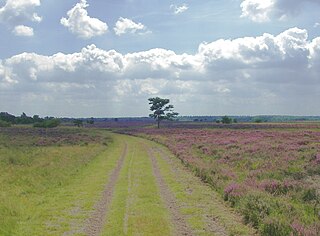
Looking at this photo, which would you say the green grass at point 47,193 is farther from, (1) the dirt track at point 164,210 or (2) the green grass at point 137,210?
(2) the green grass at point 137,210

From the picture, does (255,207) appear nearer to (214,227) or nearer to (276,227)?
(214,227)

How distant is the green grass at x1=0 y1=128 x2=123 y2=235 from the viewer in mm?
12578

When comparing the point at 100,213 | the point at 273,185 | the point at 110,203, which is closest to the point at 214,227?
the point at 100,213

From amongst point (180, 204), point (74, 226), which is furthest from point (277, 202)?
point (74, 226)

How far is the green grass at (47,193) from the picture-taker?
12.6 metres

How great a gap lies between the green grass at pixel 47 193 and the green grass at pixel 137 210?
1044mm

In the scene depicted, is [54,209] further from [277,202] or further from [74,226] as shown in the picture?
[277,202]

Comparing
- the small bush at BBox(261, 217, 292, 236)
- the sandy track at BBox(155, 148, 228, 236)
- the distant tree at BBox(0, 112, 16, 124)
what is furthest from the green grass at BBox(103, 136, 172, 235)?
the distant tree at BBox(0, 112, 16, 124)

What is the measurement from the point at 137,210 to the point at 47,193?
5919 millimetres

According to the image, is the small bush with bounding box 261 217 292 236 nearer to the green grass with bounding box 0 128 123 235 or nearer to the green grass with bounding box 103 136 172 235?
the green grass with bounding box 103 136 172 235

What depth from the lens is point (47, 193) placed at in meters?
18.0

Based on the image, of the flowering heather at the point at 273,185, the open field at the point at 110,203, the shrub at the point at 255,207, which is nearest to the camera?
the flowering heather at the point at 273,185

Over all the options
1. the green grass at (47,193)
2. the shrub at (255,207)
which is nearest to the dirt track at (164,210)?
the shrub at (255,207)

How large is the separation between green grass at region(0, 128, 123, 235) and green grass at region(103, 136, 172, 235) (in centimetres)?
104
